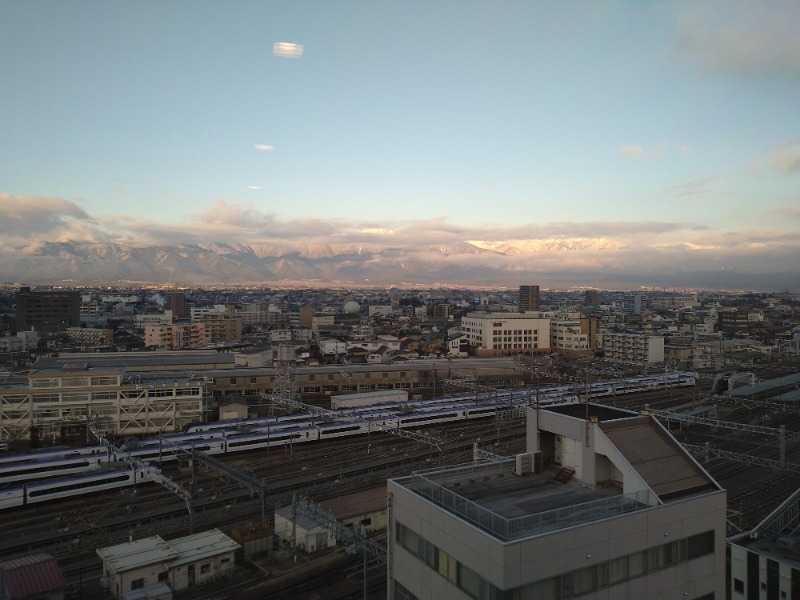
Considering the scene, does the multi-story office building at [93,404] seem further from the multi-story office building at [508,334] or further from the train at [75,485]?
the multi-story office building at [508,334]

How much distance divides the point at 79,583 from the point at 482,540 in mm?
7423

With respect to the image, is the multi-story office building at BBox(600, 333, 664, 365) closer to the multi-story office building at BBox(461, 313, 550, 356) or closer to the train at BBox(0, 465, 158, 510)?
the multi-story office building at BBox(461, 313, 550, 356)

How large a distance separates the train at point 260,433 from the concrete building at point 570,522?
21.7 feet

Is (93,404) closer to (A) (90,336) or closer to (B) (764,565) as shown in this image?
(B) (764,565)

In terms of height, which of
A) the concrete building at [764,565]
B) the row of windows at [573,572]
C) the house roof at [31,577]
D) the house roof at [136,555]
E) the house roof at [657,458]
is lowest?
the house roof at [136,555]

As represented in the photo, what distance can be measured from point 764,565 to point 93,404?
17647 mm

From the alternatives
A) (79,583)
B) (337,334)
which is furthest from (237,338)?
(79,583)

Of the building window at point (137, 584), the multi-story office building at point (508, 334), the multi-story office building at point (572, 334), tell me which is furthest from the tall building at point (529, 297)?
the building window at point (137, 584)

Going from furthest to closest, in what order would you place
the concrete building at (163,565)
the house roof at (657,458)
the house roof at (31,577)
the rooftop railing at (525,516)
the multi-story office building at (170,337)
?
the multi-story office building at (170,337)
the concrete building at (163,565)
the house roof at (31,577)
the house roof at (657,458)
the rooftop railing at (525,516)

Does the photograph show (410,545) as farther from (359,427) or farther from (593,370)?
(593,370)

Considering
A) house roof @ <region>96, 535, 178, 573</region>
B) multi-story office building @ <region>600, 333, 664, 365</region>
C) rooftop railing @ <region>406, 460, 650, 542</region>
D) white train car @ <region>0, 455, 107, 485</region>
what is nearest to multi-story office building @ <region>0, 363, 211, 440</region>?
white train car @ <region>0, 455, 107, 485</region>

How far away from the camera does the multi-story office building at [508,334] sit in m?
38.3

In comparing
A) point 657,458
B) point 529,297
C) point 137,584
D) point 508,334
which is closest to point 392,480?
point 657,458

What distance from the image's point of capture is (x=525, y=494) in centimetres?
552
